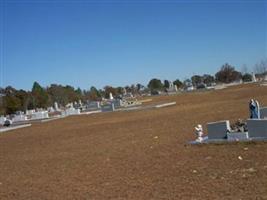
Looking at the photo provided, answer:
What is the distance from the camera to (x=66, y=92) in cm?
13575

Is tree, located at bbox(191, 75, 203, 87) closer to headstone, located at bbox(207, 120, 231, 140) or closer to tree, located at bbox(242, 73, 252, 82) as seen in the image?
tree, located at bbox(242, 73, 252, 82)

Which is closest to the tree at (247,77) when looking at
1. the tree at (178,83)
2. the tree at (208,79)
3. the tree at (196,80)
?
the tree at (208,79)

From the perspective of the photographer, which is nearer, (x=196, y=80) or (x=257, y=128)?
(x=257, y=128)

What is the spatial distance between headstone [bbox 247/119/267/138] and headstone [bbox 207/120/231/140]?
103cm

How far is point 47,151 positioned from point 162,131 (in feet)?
18.9

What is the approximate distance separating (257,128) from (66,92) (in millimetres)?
122680

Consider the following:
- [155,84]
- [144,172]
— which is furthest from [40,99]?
[144,172]

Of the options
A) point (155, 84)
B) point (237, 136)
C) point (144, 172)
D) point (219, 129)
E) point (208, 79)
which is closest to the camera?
point (144, 172)

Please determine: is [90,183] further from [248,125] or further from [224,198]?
[248,125]

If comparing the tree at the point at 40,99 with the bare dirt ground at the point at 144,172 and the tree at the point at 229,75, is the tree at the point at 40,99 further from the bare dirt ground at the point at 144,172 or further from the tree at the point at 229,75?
the bare dirt ground at the point at 144,172

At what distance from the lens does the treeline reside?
105312 millimetres

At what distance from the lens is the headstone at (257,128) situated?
15.2 meters

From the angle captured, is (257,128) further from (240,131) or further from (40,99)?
(40,99)

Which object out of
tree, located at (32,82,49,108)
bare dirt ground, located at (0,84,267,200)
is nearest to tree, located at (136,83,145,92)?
tree, located at (32,82,49,108)
